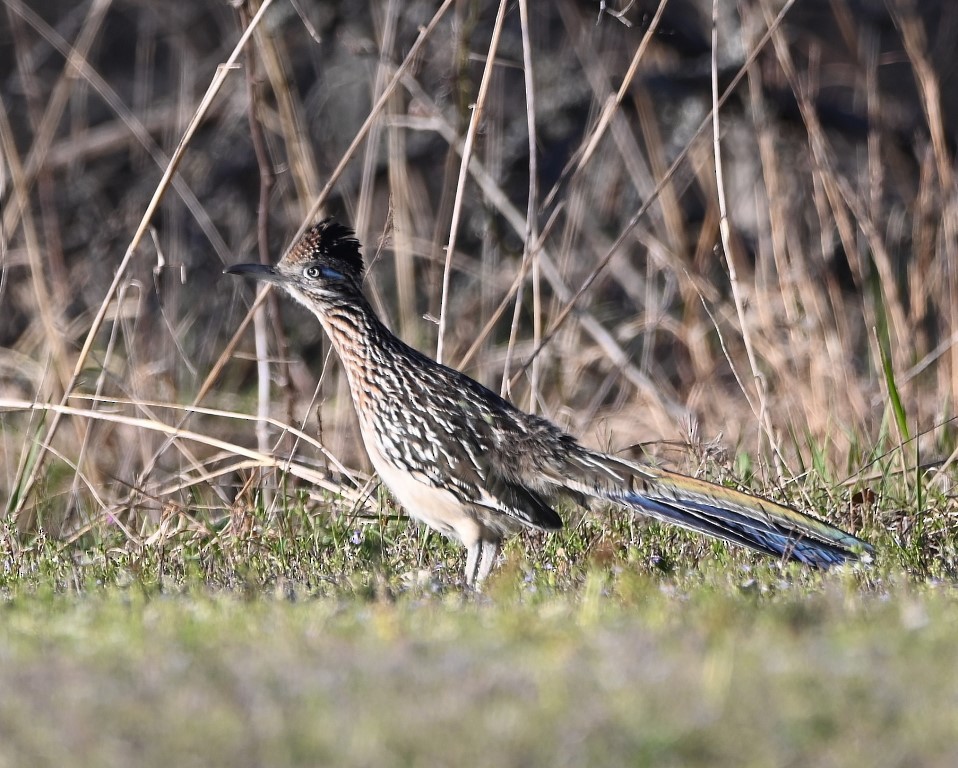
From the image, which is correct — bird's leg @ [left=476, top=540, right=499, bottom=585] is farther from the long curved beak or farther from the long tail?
the long curved beak

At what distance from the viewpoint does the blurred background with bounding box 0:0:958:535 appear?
750cm

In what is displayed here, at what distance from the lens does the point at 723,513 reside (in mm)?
5656

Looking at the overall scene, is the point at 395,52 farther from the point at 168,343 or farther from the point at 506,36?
the point at 168,343

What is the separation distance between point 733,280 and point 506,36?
5.27m

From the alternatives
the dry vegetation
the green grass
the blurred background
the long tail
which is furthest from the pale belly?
the blurred background

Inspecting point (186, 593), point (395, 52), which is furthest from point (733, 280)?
point (395, 52)

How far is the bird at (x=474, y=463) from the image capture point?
5.61 m

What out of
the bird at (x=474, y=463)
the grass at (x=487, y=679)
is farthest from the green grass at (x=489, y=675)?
the bird at (x=474, y=463)

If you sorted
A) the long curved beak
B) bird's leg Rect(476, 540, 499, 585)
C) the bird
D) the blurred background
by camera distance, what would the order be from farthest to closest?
the blurred background < the long curved beak < bird's leg Rect(476, 540, 499, 585) < the bird

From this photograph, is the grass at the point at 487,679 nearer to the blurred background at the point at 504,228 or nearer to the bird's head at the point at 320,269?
the bird's head at the point at 320,269

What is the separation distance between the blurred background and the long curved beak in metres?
0.44

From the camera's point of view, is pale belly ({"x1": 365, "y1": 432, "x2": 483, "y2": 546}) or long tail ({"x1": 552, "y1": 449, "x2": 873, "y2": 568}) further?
pale belly ({"x1": 365, "y1": 432, "x2": 483, "y2": 546})

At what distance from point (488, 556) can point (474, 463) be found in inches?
15.8

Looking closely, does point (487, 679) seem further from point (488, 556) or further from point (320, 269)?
point (320, 269)
